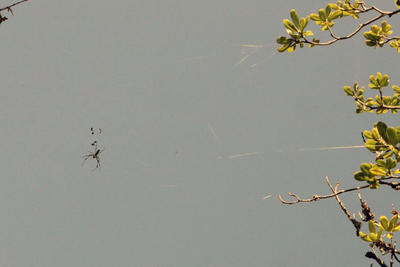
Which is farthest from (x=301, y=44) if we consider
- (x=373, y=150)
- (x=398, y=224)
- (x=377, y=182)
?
(x=398, y=224)

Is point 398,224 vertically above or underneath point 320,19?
underneath

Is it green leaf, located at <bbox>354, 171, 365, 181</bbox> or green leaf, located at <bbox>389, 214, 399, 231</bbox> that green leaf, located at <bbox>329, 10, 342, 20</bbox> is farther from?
green leaf, located at <bbox>389, 214, 399, 231</bbox>

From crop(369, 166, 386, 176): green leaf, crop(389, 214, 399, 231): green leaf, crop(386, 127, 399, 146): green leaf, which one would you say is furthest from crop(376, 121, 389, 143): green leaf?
crop(389, 214, 399, 231): green leaf

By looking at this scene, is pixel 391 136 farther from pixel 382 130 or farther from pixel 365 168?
pixel 365 168

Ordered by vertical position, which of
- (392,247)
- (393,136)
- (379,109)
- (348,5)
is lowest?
(392,247)

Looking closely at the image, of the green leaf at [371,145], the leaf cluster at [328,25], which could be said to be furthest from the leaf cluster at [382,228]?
the leaf cluster at [328,25]

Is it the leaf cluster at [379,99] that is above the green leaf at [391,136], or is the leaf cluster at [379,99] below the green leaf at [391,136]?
above

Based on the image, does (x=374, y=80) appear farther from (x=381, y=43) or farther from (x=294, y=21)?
(x=294, y=21)

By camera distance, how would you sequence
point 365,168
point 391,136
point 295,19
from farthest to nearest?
point 295,19, point 365,168, point 391,136

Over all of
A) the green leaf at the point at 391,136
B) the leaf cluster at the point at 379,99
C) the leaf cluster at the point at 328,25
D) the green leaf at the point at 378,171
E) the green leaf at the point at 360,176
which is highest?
the leaf cluster at the point at 328,25

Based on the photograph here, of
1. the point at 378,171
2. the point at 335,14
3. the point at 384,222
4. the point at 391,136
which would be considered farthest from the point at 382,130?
the point at 335,14

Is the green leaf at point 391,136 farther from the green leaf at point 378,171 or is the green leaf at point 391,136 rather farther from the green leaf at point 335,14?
the green leaf at point 335,14
